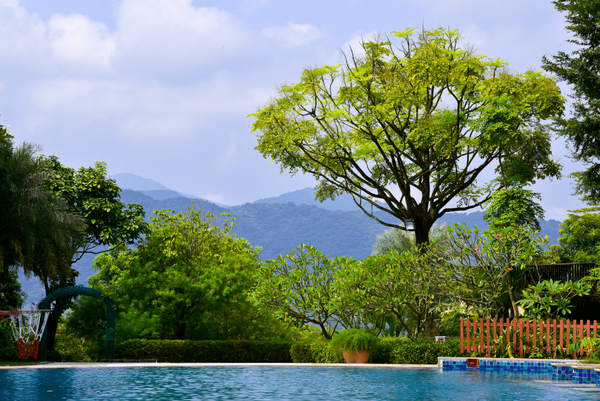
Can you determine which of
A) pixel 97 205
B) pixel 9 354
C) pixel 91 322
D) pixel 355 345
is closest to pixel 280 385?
pixel 355 345

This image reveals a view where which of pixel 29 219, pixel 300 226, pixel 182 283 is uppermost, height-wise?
pixel 300 226

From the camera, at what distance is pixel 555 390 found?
10938 mm

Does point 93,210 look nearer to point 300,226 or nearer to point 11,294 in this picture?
point 11,294

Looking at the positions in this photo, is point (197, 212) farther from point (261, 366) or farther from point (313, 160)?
point (261, 366)

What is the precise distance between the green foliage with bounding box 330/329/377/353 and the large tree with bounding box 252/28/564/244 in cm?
746

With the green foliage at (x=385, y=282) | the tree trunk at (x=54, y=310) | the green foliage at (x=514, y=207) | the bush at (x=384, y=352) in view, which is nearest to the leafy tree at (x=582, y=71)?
the green foliage at (x=514, y=207)

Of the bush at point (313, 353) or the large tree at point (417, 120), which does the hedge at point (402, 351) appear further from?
Answer: the large tree at point (417, 120)

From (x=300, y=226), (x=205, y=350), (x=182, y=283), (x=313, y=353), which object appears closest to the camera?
(x=313, y=353)

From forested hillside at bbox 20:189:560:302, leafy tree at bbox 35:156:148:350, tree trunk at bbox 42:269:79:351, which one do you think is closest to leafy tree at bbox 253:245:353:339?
leafy tree at bbox 35:156:148:350

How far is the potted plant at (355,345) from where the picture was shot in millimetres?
16438

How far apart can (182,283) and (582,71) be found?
17.6 m

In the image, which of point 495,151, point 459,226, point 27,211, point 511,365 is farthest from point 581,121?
point 27,211

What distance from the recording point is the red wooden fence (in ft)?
50.5

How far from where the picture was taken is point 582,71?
2325 cm
